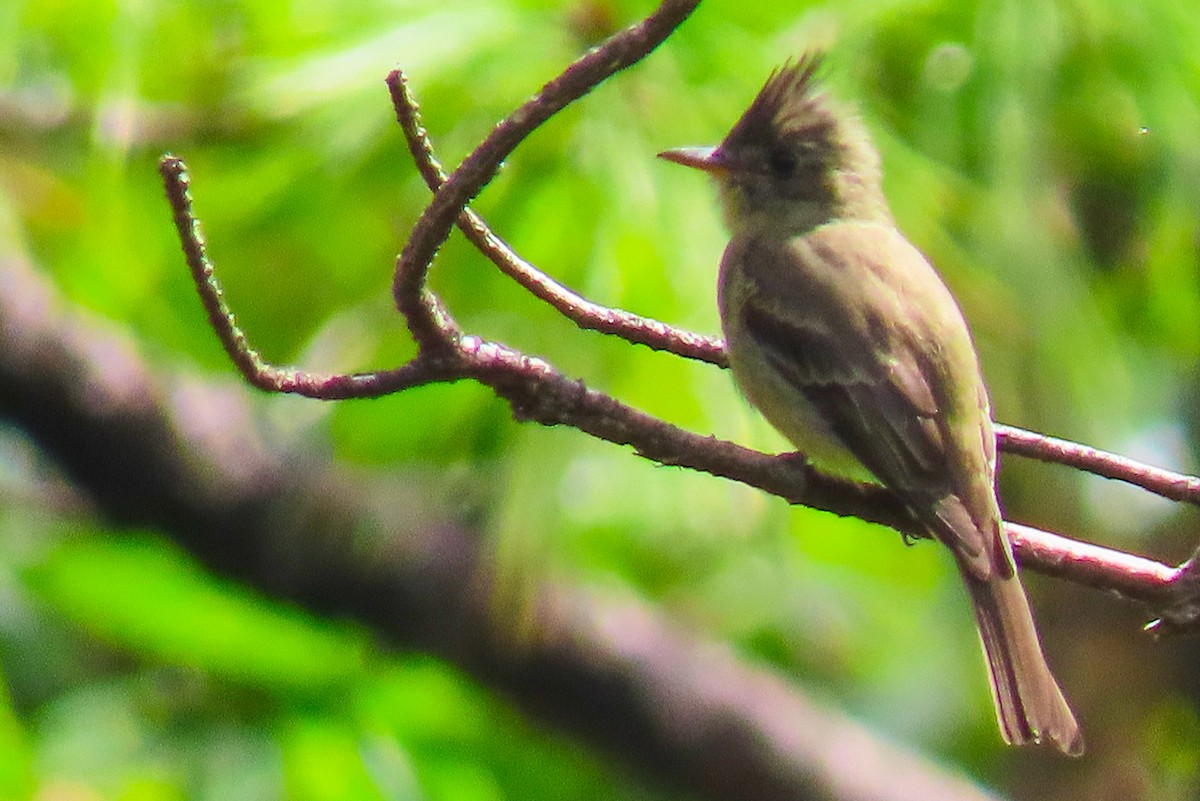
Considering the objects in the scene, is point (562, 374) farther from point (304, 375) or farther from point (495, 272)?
point (495, 272)

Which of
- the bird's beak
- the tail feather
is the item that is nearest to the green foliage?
the bird's beak

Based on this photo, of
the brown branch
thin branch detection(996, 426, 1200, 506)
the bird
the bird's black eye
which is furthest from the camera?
the brown branch

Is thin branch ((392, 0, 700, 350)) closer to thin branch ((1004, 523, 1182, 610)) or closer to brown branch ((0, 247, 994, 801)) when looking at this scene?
thin branch ((1004, 523, 1182, 610))

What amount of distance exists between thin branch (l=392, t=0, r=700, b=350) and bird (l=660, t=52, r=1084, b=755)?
3.02 ft

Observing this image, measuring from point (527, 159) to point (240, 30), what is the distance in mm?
998

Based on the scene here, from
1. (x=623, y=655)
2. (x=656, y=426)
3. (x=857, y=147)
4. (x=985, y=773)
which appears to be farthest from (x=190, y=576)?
(x=985, y=773)

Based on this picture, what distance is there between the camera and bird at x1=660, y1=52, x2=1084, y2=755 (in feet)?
7.95

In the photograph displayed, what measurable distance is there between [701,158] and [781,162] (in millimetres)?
471

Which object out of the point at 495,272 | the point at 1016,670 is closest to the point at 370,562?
the point at 495,272

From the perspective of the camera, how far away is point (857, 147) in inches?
120

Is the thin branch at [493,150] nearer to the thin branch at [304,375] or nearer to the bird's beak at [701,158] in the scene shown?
the thin branch at [304,375]

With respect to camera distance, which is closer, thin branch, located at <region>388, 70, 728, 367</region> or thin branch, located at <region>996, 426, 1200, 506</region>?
thin branch, located at <region>388, 70, 728, 367</region>

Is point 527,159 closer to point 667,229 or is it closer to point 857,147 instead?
point 667,229

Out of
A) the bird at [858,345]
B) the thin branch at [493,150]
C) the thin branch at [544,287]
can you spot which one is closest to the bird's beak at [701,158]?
the bird at [858,345]
